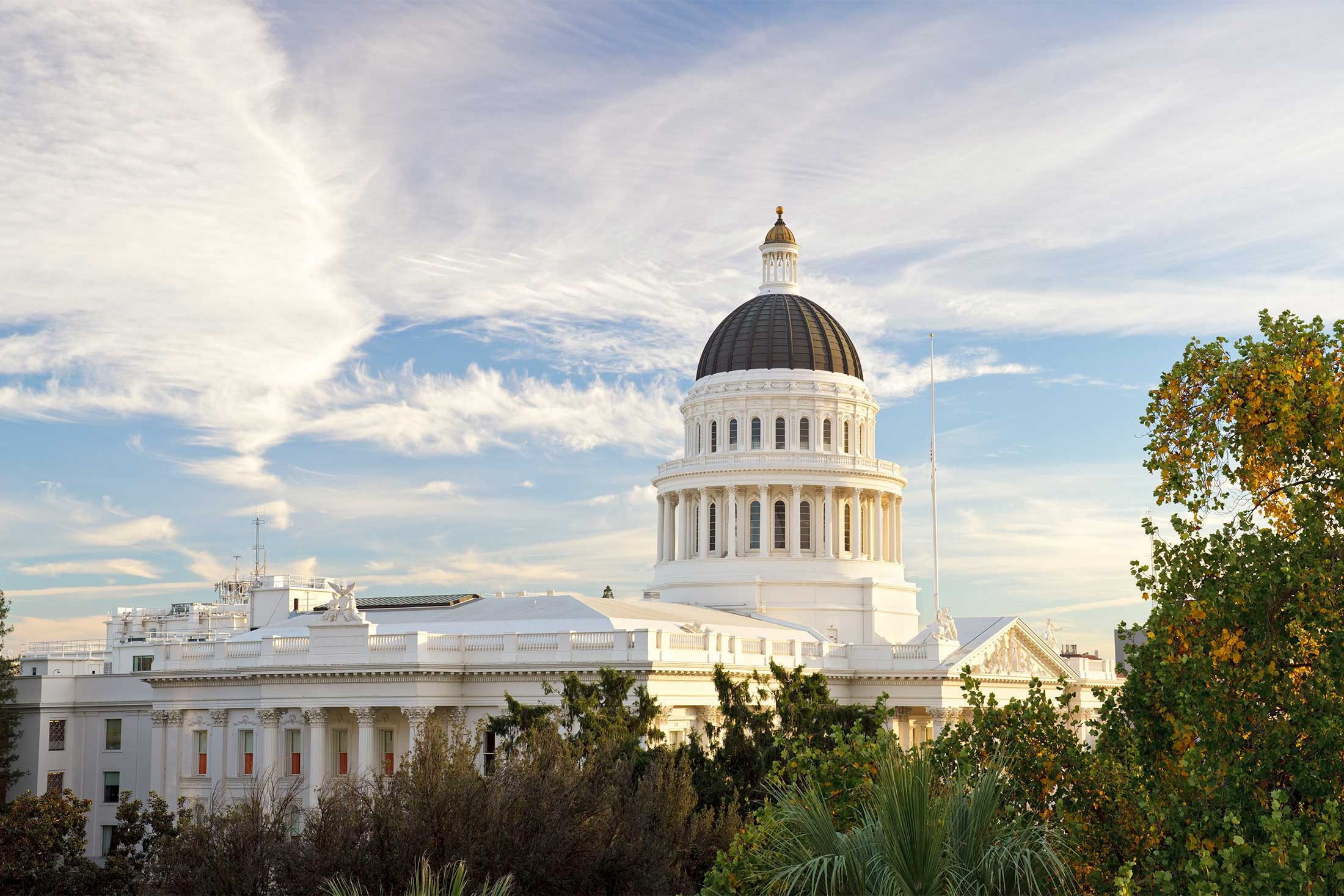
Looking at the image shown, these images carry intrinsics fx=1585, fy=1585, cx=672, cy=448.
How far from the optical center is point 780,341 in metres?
98.2

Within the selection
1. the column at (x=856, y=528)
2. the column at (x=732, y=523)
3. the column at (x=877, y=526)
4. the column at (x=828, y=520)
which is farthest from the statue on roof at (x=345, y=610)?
the column at (x=877, y=526)

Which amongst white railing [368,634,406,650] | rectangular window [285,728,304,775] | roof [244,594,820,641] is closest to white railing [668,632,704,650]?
roof [244,594,820,641]

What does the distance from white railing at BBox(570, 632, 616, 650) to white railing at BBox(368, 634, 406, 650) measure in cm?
720

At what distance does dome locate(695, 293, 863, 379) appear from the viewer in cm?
9788

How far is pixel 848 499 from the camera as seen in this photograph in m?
96.2

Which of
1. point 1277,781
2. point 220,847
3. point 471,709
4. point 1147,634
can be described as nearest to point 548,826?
point 220,847

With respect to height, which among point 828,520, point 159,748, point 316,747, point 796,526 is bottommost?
point 159,748

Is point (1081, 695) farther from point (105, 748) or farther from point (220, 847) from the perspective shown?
point (220, 847)

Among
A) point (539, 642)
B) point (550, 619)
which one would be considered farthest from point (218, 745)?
point (539, 642)

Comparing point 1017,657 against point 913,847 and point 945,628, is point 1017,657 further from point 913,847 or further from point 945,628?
point 913,847

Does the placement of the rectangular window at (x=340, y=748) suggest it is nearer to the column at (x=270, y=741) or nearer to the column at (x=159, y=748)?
the column at (x=270, y=741)

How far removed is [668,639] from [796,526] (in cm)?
2942

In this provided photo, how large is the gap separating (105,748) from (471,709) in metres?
27.3

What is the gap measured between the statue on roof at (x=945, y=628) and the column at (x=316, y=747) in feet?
98.1
